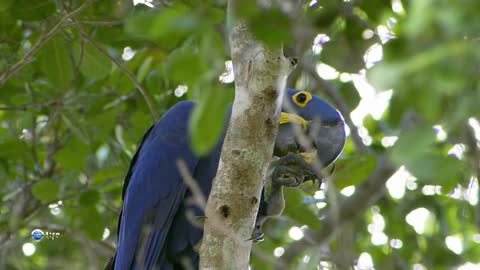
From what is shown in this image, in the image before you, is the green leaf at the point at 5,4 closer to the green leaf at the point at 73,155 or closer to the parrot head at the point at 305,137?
the green leaf at the point at 73,155

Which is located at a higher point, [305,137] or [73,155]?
[305,137]

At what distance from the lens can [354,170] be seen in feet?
10.4

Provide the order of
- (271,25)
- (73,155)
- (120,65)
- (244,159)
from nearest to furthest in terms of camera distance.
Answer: (271,25), (244,159), (120,65), (73,155)

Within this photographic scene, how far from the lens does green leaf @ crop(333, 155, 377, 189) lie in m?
3.17

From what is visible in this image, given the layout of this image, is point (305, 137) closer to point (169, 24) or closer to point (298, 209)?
point (298, 209)

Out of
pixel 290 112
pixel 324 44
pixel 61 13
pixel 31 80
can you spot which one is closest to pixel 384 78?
pixel 290 112

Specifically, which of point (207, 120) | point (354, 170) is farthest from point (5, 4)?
point (207, 120)

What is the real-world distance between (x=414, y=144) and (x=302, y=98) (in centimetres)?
199

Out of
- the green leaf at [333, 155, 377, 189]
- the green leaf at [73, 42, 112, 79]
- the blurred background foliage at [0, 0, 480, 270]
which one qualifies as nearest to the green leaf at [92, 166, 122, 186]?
the blurred background foliage at [0, 0, 480, 270]

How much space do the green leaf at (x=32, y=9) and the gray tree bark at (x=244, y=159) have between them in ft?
4.69

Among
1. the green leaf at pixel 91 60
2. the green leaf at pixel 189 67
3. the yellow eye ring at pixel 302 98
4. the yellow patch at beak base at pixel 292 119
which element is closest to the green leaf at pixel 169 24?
the green leaf at pixel 189 67

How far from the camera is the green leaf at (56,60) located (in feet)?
11.4

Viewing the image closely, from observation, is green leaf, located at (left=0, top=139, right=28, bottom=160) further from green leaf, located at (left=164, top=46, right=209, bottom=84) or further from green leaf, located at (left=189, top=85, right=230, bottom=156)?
green leaf, located at (left=189, top=85, right=230, bottom=156)

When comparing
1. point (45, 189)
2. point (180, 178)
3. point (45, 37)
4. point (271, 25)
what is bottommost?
point (45, 189)
